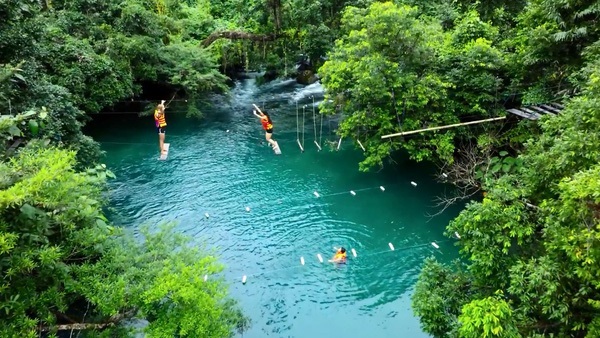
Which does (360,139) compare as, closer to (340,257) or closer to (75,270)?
(340,257)

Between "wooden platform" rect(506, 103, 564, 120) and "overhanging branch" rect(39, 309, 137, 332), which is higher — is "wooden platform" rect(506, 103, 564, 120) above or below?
above

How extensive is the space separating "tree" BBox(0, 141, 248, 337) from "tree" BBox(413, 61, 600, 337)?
3976 millimetres

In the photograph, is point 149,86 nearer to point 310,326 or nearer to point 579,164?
point 310,326

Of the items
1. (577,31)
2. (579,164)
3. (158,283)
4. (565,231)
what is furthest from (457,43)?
(158,283)

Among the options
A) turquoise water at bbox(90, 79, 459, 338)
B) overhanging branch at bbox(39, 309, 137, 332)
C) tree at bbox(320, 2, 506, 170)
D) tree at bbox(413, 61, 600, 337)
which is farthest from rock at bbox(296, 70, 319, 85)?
overhanging branch at bbox(39, 309, 137, 332)

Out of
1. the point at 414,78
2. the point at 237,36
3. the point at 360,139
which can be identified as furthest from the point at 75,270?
the point at 237,36

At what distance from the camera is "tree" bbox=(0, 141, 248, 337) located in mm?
5316

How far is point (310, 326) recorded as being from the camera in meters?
10.3

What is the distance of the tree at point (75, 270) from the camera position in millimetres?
5316

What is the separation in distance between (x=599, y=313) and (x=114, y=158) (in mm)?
18517

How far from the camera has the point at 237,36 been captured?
84.9 feet

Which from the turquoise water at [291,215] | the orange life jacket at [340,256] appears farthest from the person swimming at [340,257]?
the turquoise water at [291,215]

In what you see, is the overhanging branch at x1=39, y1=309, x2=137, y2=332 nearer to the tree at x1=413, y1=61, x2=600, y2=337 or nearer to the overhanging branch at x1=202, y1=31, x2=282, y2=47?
the tree at x1=413, y1=61, x2=600, y2=337

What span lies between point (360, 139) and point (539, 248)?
30.5ft
